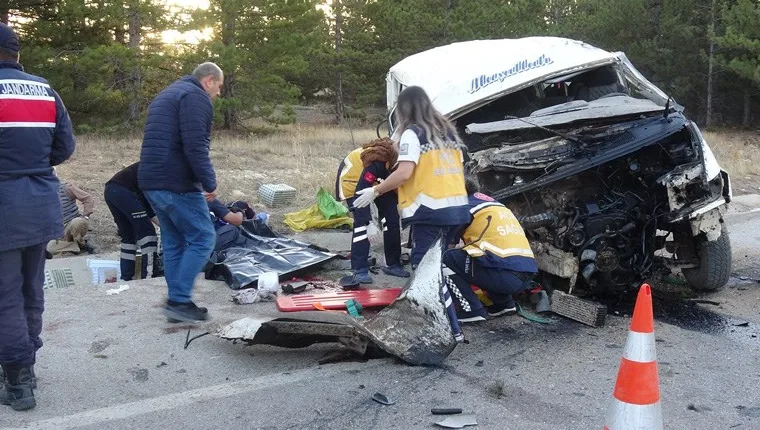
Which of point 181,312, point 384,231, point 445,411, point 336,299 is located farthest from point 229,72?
point 445,411

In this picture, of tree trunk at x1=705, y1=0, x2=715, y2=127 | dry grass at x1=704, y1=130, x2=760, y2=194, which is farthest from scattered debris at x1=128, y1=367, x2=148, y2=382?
tree trunk at x1=705, y1=0, x2=715, y2=127

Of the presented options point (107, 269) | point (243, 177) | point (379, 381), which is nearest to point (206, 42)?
point (243, 177)

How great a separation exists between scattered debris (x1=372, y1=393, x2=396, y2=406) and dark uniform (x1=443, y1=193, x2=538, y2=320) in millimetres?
1474

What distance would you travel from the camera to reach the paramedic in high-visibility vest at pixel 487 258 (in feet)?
16.5

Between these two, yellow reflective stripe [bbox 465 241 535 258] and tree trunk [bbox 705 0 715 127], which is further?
tree trunk [bbox 705 0 715 127]

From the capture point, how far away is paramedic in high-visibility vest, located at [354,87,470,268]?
4820 millimetres

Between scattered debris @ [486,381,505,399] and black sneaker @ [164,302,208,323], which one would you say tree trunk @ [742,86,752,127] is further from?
black sneaker @ [164,302,208,323]

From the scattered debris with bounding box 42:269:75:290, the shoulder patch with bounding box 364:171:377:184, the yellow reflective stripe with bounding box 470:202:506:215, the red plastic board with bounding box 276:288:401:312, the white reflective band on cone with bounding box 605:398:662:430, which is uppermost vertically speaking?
the shoulder patch with bounding box 364:171:377:184

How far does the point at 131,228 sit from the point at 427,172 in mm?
3200

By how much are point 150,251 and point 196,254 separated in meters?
1.99

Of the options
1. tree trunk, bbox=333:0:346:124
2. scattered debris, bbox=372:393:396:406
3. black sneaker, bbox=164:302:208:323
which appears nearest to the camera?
scattered debris, bbox=372:393:396:406

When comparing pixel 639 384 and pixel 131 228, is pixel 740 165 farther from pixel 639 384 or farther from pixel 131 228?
A: pixel 639 384

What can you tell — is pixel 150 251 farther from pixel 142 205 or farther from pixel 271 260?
pixel 271 260

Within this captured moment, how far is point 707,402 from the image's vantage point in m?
3.89
